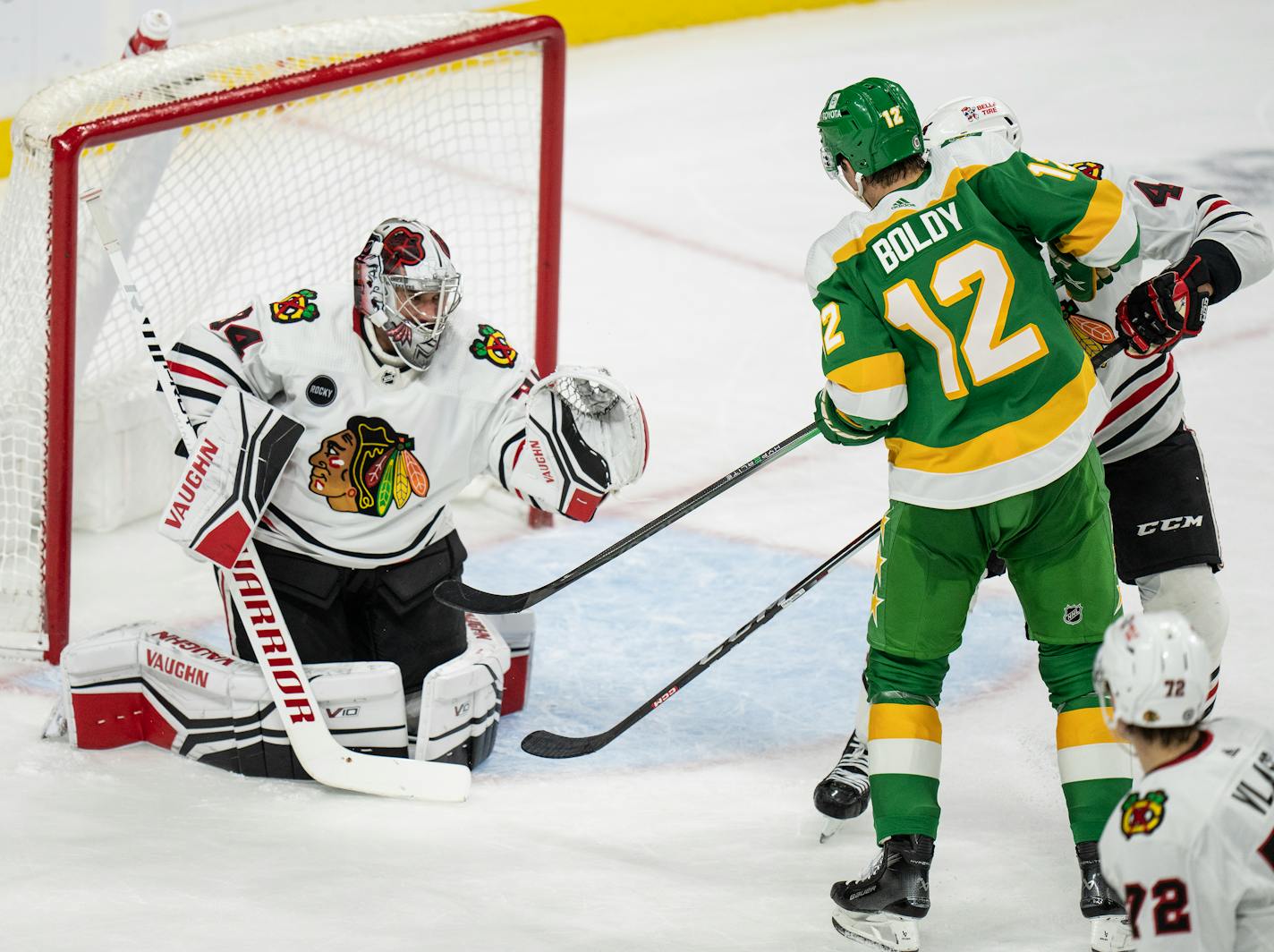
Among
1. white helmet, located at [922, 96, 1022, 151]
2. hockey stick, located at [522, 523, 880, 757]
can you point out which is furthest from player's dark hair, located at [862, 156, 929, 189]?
hockey stick, located at [522, 523, 880, 757]

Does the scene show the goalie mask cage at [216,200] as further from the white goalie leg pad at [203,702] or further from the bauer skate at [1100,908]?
the bauer skate at [1100,908]

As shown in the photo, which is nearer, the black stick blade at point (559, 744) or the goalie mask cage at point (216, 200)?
the black stick blade at point (559, 744)

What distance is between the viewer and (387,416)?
3045mm

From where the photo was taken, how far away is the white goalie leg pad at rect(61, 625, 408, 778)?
9.96 ft

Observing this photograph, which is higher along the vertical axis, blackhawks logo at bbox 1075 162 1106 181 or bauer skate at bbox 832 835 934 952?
blackhawks logo at bbox 1075 162 1106 181

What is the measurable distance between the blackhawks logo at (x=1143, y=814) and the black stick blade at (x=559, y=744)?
3.99 ft

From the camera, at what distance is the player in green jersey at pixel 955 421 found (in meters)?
2.41

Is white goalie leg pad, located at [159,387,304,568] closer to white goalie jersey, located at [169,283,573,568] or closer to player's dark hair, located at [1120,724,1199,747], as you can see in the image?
white goalie jersey, located at [169,283,573,568]

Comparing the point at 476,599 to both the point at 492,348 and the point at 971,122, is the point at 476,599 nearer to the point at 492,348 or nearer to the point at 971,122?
the point at 492,348

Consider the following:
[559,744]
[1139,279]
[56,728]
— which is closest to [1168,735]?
[1139,279]

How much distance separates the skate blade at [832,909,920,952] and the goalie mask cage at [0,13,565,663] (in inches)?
46.4

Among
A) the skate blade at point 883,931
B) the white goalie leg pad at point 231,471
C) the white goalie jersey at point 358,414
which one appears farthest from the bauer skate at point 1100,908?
the white goalie leg pad at point 231,471

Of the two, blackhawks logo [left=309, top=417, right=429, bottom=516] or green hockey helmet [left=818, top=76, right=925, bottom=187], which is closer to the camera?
green hockey helmet [left=818, top=76, right=925, bottom=187]

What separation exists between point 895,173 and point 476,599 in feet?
3.13
